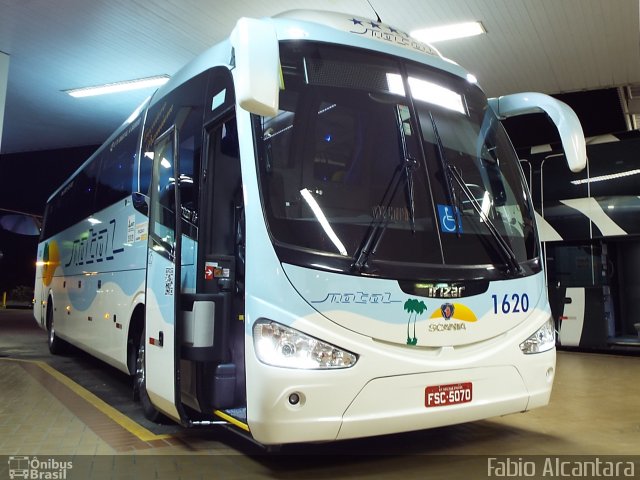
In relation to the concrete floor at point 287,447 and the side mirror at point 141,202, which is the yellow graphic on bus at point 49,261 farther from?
the side mirror at point 141,202

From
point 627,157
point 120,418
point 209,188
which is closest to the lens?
point 209,188

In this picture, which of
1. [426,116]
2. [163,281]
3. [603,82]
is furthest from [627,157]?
[163,281]

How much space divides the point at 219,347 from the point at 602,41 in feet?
28.4

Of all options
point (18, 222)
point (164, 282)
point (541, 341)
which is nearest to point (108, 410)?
point (164, 282)

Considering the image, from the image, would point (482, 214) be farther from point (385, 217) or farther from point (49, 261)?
point (49, 261)

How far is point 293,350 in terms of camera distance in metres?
3.41

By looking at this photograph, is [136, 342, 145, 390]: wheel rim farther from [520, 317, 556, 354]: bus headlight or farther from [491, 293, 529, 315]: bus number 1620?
[520, 317, 556, 354]: bus headlight

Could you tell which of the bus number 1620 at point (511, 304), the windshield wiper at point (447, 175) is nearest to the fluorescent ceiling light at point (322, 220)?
the windshield wiper at point (447, 175)

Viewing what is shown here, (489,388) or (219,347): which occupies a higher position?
(219,347)

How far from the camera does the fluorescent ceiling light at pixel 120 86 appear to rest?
37.4 feet

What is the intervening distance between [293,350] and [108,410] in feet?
11.4

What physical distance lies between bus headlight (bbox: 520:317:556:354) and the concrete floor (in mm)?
846

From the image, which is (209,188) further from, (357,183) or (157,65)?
(157,65)

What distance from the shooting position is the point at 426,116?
4281 mm
